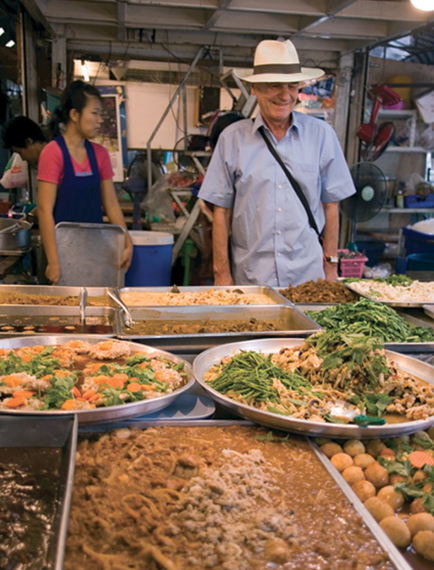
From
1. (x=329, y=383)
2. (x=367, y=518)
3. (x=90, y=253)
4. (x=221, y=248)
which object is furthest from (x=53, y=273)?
(x=367, y=518)

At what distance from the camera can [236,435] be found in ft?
5.24

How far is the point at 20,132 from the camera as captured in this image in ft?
17.1

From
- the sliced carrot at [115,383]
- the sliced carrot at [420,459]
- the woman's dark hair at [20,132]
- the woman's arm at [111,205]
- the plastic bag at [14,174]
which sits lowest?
the sliced carrot at [420,459]

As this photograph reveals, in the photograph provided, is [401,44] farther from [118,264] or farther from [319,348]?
[319,348]

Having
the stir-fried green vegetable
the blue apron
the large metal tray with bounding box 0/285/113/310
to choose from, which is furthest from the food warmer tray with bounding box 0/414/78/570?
the blue apron

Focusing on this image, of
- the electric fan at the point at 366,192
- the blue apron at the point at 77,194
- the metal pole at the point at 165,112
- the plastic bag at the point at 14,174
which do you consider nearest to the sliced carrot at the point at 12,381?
the blue apron at the point at 77,194

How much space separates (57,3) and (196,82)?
2.06 meters

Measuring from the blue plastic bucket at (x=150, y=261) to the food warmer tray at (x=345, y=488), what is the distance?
3.90 meters

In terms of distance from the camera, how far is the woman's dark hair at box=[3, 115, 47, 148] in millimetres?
5184

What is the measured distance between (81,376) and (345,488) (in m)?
1.02

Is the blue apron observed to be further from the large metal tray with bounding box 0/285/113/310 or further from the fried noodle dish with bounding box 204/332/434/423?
the fried noodle dish with bounding box 204/332/434/423

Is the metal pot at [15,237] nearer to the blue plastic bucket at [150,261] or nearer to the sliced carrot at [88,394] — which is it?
the blue plastic bucket at [150,261]

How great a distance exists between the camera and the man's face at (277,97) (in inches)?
130

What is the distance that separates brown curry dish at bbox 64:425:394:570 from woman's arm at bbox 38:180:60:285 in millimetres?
2619
